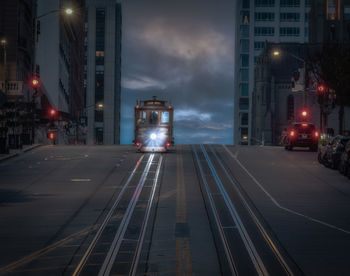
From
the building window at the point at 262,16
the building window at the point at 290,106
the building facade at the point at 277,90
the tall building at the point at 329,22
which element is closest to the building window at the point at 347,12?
the tall building at the point at 329,22

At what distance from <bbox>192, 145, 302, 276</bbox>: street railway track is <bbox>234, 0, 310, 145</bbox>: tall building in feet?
385

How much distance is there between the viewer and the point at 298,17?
142m

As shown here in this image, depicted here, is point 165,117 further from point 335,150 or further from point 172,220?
point 172,220

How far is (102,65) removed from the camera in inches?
5305

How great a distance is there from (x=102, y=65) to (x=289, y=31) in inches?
1860

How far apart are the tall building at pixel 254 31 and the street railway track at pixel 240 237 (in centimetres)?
11732

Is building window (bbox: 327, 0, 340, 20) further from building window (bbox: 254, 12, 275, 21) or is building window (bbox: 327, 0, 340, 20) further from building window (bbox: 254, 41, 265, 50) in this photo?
building window (bbox: 254, 12, 275, 21)

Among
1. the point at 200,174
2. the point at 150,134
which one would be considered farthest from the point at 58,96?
the point at 200,174

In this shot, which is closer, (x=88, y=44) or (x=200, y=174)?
(x=200, y=174)

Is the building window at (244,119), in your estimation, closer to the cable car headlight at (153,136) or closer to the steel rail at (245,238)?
the cable car headlight at (153,136)

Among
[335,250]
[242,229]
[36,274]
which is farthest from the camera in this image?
[242,229]

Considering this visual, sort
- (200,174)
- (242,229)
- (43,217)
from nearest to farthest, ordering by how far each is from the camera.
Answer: (242,229), (43,217), (200,174)

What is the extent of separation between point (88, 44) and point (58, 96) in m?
57.7

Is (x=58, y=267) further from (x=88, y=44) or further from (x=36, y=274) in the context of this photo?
(x=88, y=44)
